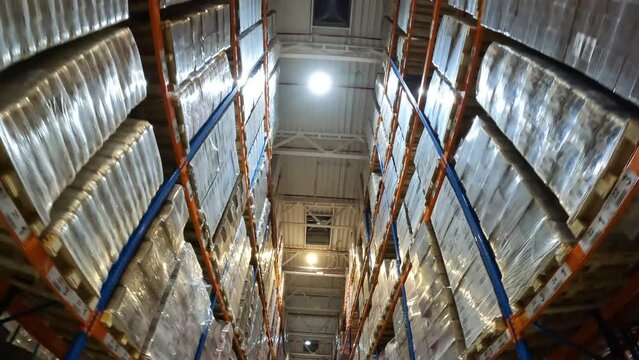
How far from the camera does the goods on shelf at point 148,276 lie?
358cm

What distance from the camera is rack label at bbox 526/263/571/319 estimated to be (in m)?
2.83

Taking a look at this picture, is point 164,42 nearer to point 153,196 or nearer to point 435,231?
point 153,196

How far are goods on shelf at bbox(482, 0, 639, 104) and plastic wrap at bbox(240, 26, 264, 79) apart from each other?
473cm

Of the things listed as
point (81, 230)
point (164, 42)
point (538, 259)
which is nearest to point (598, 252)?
point (538, 259)

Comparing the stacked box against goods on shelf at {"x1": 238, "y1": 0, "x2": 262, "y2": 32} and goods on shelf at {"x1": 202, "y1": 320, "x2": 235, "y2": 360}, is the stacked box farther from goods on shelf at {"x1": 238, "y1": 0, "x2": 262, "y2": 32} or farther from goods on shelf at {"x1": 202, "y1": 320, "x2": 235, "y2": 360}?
goods on shelf at {"x1": 238, "y1": 0, "x2": 262, "y2": 32}

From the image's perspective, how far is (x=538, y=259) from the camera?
10.2 ft

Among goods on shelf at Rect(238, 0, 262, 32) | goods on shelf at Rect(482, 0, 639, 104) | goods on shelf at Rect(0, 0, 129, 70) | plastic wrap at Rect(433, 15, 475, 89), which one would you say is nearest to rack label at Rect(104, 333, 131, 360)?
goods on shelf at Rect(0, 0, 129, 70)

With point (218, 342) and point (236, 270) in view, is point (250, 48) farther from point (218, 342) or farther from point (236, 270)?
point (218, 342)

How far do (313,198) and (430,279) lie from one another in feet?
33.0

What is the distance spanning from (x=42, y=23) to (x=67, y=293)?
1708 mm

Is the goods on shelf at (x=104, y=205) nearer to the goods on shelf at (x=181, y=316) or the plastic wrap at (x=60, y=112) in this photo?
the plastic wrap at (x=60, y=112)

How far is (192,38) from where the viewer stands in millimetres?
4863

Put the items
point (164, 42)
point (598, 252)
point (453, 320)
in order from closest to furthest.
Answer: point (598, 252)
point (164, 42)
point (453, 320)

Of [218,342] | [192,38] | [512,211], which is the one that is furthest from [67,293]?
[218,342]
